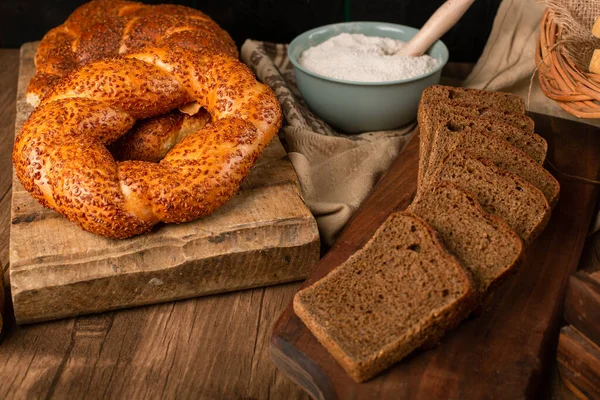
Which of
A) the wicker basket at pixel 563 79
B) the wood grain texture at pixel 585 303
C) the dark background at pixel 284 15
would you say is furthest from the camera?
the dark background at pixel 284 15

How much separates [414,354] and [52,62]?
1680mm

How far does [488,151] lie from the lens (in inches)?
77.9

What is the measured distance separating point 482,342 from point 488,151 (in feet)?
1.99

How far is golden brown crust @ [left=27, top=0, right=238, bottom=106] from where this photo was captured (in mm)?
2414

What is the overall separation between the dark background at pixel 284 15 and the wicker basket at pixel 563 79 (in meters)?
0.84

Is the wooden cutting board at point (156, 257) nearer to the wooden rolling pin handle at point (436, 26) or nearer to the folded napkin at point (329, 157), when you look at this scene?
the folded napkin at point (329, 157)

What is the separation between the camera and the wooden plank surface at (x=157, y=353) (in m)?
1.70

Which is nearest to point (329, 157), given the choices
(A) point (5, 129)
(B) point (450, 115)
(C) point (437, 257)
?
(B) point (450, 115)

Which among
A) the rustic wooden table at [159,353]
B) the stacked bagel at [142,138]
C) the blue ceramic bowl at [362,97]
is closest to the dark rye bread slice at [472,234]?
the rustic wooden table at [159,353]

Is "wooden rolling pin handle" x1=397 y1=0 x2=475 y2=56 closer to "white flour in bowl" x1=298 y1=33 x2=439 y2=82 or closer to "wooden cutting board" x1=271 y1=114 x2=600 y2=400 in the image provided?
"white flour in bowl" x1=298 y1=33 x2=439 y2=82

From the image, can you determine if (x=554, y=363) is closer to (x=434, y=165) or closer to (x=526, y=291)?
(x=526, y=291)

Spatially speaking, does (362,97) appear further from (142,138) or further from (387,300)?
(387,300)

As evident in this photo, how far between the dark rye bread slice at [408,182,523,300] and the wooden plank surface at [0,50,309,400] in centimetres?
49

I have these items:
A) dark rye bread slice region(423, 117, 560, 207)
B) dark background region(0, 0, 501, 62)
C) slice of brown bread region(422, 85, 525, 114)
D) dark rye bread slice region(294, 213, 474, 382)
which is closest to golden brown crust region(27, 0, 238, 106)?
dark background region(0, 0, 501, 62)
